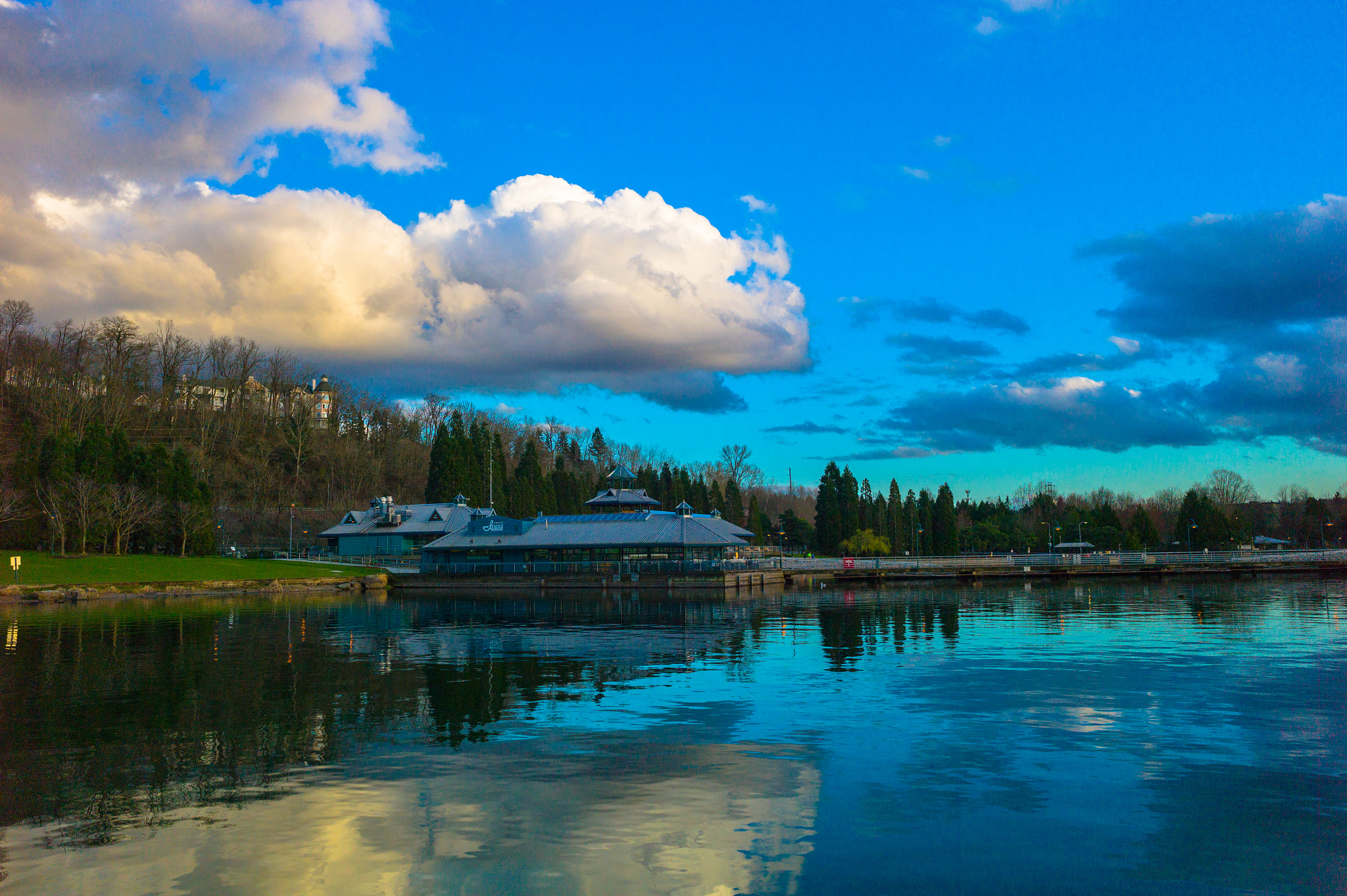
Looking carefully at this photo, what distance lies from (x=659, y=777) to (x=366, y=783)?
4.36m

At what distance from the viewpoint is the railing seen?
8344 centimetres

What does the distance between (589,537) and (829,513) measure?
149 ft

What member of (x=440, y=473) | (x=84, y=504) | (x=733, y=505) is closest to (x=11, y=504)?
(x=84, y=504)

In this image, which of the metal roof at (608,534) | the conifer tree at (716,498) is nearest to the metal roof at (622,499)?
the metal roof at (608,534)

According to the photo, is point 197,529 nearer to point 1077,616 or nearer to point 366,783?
point 1077,616

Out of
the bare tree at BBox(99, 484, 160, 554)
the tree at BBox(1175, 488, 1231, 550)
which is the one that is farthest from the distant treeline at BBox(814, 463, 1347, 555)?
the bare tree at BBox(99, 484, 160, 554)

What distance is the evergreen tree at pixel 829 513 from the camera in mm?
113562

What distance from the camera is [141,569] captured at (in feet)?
228

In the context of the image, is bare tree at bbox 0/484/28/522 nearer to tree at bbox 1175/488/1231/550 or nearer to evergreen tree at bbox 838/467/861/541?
evergreen tree at bbox 838/467/861/541

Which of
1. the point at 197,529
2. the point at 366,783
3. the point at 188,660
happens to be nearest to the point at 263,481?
the point at 197,529

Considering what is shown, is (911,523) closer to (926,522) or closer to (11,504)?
(926,522)

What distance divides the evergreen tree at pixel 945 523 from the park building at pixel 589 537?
38.2 meters

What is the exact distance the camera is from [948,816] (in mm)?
11586

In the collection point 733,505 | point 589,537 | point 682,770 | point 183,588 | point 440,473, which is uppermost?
point 440,473
